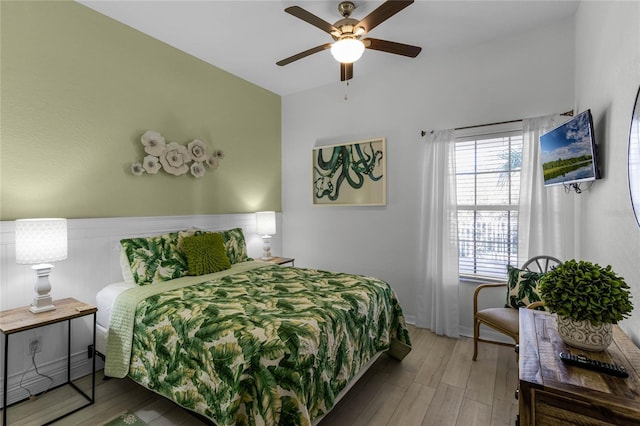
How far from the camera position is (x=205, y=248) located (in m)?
2.92

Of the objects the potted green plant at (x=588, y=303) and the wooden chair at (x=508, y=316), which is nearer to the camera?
the potted green plant at (x=588, y=303)

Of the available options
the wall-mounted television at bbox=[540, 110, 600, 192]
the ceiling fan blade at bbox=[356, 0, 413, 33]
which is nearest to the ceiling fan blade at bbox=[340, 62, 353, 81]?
the ceiling fan blade at bbox=[356, 0, 413, 33]

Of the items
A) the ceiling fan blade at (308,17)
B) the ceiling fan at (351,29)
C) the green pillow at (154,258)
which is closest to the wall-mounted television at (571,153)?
the ceiling fan at (351,29)

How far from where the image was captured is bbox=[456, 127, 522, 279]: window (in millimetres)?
3039

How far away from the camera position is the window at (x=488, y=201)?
3.04 meters

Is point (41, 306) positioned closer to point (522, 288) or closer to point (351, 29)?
point (351, 29)

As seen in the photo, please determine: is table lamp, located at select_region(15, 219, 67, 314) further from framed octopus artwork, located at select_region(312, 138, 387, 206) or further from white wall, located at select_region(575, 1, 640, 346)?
white wall, located at select_region(575, 1, 640, 346)

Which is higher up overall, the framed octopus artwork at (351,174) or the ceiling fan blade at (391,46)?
the ceiling fan blade at (391,46)

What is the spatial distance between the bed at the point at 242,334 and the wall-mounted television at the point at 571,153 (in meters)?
1.59

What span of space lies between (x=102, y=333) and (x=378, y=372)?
7.28 ft

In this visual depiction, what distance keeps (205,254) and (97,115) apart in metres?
1.51

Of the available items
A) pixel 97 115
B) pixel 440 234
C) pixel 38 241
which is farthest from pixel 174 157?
pixel 440 234

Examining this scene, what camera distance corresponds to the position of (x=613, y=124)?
170 cm

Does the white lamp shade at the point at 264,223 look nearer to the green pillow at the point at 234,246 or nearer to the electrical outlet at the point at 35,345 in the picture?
the green pillow at the point at 234,246
